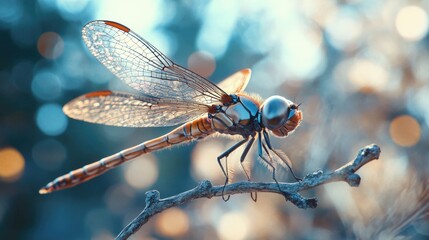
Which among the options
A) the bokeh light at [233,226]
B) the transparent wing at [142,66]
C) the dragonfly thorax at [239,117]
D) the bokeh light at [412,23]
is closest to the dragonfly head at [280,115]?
the dragonfly thorax at [239,117]

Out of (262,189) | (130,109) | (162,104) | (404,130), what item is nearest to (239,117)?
(162,104)

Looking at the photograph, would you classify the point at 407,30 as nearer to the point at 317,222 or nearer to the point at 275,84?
the point at 275,84

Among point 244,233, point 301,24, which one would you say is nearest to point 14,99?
point 301,24

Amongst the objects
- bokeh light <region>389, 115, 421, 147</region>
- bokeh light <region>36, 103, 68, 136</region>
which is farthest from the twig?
bokeh light <region>36, 103, 68, 136</region>

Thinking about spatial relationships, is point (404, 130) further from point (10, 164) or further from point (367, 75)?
point (10, 164)

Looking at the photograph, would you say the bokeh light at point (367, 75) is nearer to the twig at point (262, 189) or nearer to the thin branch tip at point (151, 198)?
the twig at point (262, 189)
